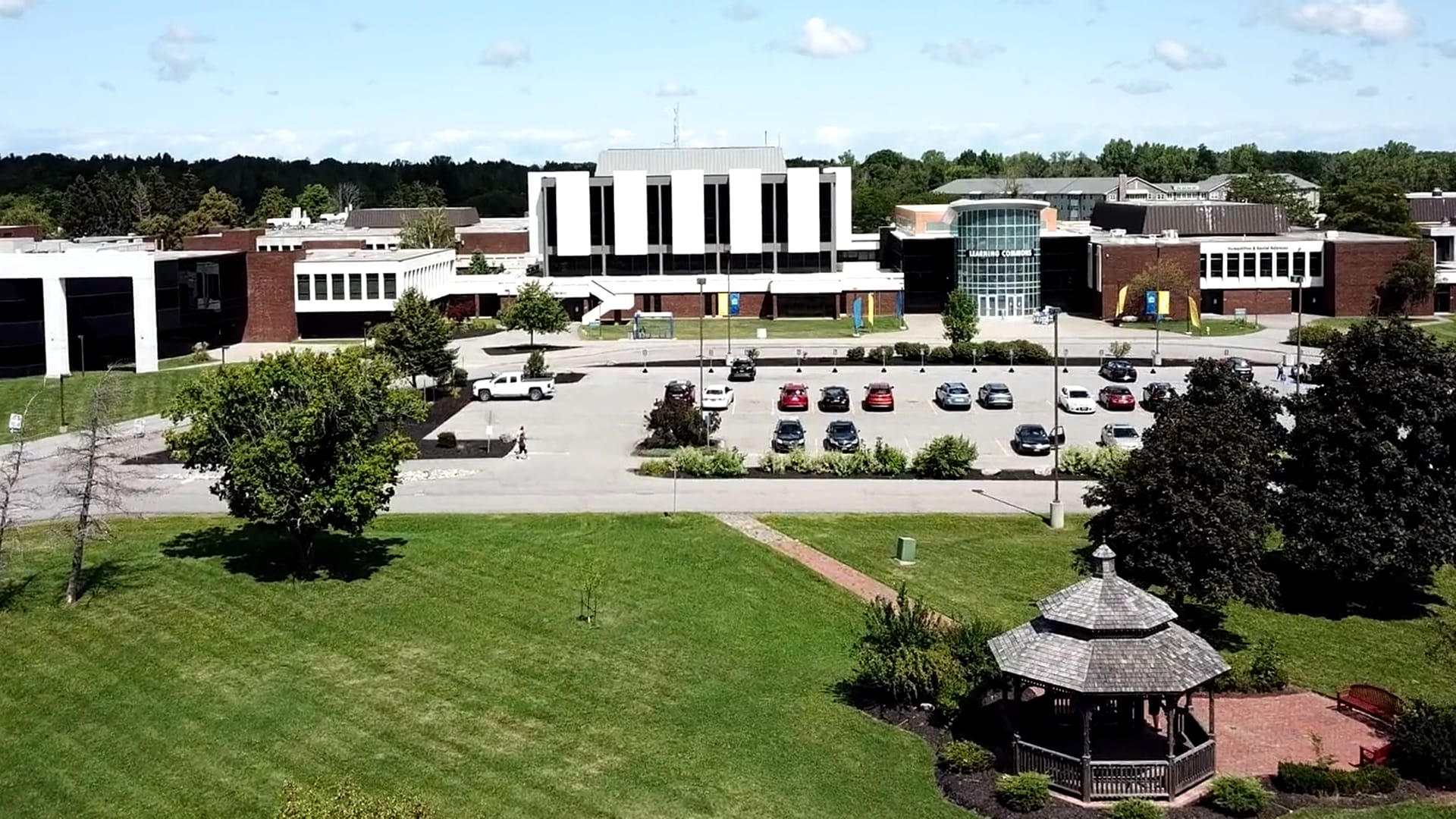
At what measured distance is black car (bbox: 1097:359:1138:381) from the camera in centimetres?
7181

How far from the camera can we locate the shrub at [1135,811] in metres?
23.9

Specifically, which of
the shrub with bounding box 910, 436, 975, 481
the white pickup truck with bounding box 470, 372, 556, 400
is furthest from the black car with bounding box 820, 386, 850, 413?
the shrub with bounding box 910, 436, 975, 481

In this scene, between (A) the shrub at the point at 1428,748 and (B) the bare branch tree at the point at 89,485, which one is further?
(B) the bare branch tree at the point at 89,485

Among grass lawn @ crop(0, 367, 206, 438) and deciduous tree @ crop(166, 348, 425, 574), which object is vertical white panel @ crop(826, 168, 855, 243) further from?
deciduous tree @ crop(166, 348, 425, 574)

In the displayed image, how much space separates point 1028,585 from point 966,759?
41.9 feet

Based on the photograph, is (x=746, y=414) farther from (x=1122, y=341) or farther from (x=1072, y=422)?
(x=1122, y=341)

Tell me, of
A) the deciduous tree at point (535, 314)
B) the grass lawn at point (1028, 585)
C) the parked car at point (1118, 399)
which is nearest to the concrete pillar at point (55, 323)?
the deciduous tree at point (535, 314)

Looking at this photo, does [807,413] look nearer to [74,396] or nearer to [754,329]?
[74,396]

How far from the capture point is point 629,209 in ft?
361

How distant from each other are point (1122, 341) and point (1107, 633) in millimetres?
65033

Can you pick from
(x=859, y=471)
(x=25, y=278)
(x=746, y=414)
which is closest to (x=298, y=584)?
(x=859, y=471)

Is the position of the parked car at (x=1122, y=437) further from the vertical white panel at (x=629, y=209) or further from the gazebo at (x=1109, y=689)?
the vertical white panel at (x=629, y=209)

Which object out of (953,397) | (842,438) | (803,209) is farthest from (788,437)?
(803,209)

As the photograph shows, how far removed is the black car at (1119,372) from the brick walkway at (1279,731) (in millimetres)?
42452
